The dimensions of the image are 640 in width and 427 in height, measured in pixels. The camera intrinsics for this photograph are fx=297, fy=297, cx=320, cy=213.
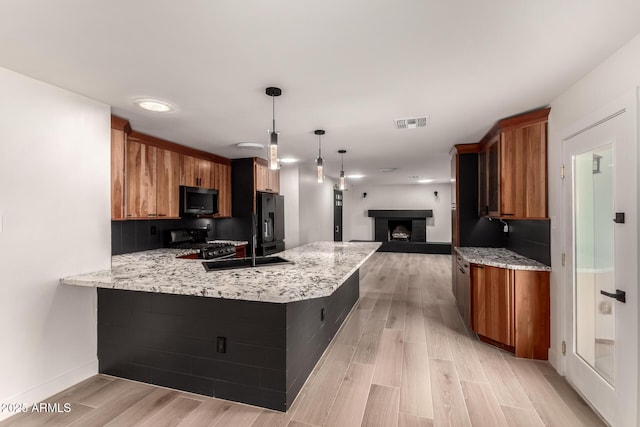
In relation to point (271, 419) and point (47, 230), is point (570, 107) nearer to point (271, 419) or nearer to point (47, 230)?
point (271, 419)

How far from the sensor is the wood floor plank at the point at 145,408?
196cm

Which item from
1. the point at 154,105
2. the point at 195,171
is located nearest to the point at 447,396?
the point at 154,105

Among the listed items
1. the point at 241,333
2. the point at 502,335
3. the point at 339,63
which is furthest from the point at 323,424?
the point at 339,63

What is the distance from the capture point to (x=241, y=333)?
2.14 m

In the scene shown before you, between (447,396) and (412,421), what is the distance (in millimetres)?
436

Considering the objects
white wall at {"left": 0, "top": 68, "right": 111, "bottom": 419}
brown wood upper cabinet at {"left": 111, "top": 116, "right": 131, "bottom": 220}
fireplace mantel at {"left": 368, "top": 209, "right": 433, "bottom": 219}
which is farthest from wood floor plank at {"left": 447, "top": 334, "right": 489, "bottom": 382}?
fireplace mantel at {"left": 368, "top": 209, "right": 433, "bottom": 219}

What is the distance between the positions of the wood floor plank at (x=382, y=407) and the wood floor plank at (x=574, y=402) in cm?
119

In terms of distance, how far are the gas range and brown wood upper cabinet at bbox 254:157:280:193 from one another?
1235 millimetres

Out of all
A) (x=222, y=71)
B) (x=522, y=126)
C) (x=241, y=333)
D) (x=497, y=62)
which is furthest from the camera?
(x=522, y=126)

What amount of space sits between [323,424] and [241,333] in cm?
80

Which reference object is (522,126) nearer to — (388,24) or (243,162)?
(388,24)

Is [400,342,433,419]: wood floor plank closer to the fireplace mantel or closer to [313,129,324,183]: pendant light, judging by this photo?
[313,129,324,183]: pendant light

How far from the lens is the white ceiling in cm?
140

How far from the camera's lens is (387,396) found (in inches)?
87.6
